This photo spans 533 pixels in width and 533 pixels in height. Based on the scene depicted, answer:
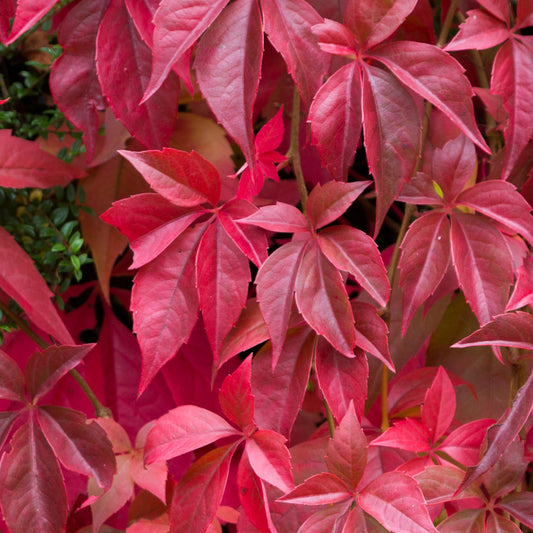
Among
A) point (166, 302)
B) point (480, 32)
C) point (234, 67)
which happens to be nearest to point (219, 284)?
point (166, 302)

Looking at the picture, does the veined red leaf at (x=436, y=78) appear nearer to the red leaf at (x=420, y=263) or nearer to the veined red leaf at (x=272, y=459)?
the red leaf at (x=420, y=263)

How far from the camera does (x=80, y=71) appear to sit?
46 cm

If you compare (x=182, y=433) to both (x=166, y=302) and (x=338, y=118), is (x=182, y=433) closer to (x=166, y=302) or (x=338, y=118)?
(x=166, y=302)

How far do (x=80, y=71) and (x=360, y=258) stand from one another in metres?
0.26

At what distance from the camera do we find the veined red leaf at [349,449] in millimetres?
378

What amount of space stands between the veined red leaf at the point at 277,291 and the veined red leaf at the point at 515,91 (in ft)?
0.52

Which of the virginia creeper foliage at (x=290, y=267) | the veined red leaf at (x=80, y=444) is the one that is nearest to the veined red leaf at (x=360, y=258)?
the virginia creeper foliage at (x=290, y=267)

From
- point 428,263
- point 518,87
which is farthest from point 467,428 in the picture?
point 518,87

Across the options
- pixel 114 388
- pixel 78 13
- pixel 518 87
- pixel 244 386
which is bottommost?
pixel 114 388

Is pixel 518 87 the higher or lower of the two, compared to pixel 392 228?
higher

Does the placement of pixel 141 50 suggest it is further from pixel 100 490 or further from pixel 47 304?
pixel 100 490

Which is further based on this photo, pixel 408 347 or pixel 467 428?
pixel 408 347

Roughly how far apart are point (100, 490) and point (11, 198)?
0.28m

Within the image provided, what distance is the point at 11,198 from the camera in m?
0.56
